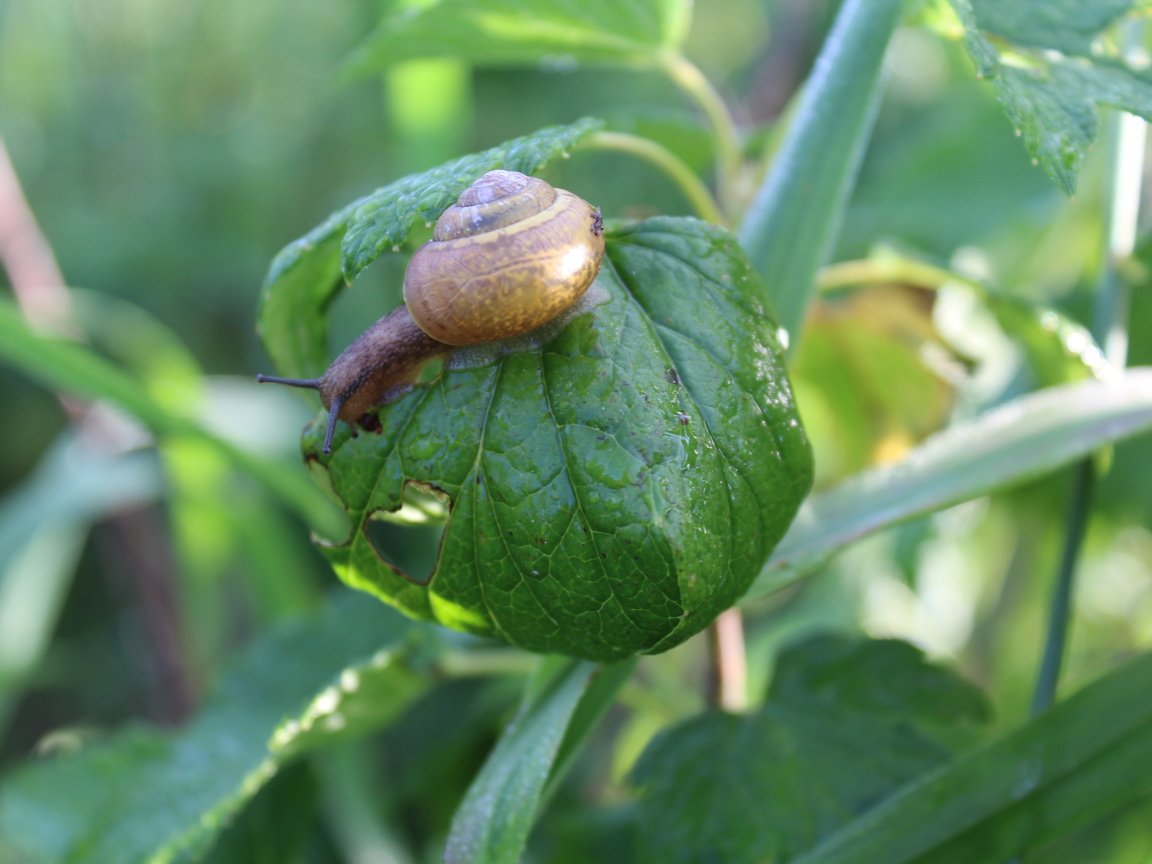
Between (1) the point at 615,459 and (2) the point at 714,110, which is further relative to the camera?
(2) the point at 714,110

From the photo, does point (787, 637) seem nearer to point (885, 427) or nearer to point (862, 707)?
point (885, 427)

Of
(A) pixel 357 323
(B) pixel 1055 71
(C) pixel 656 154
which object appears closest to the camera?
(B) pixel 1055 71

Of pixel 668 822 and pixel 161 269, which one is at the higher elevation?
pixel 668 822

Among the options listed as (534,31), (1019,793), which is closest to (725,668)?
(1019,793)

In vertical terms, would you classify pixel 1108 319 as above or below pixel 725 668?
above

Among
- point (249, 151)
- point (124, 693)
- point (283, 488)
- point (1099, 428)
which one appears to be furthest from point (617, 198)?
point (1099, 428)

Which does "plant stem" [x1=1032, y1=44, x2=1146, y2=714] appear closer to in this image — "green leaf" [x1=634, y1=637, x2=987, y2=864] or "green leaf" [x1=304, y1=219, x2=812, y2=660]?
"green leaf" [x1=634, y1=637, x2=987, y2=864]

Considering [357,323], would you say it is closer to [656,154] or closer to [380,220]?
[656,154]

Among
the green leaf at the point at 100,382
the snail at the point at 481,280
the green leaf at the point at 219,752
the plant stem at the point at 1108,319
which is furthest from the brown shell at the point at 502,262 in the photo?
the green leaf at the point at 100,382
